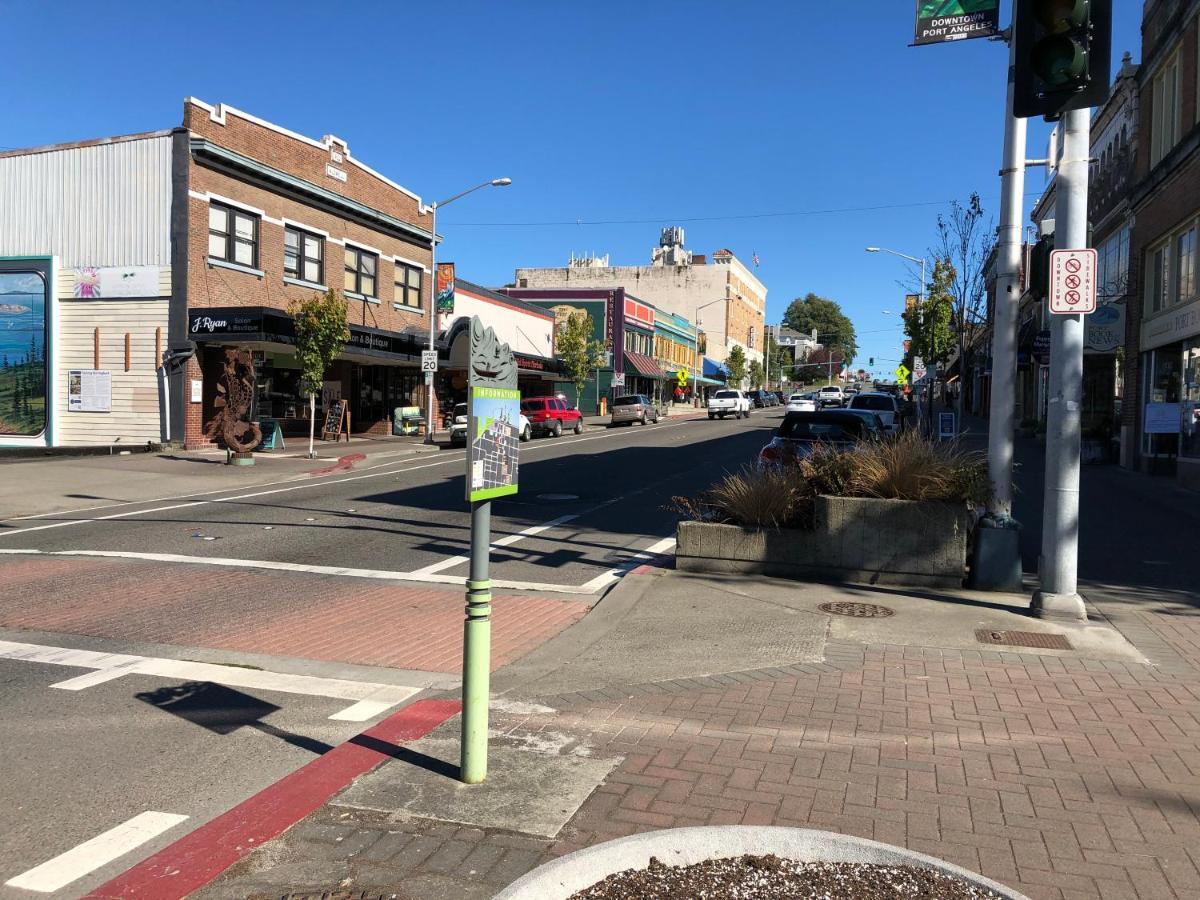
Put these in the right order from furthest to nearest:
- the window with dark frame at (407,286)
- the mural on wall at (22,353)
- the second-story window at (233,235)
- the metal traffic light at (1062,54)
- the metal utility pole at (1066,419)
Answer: the window with dark frame at (407,286), the mural on wall at (22,353), the second-story window at (233,235), the metal utility pole at (1066,419), the metal traffic light at (1062,54)

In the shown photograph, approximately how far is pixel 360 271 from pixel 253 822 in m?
31.1

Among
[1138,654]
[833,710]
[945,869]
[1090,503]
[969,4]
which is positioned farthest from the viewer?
[1090,503]

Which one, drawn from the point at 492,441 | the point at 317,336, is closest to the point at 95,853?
the point at 492,441

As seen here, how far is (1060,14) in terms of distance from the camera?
22.4 feet

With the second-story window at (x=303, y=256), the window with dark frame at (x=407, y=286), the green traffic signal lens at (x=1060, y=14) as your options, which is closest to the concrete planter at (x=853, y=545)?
the green traffic signal lens at (x=1060, y=14)

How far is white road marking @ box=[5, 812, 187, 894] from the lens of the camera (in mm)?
3635

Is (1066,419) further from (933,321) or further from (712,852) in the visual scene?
(933,321)

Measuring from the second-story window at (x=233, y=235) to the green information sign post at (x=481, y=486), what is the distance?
2463 cm

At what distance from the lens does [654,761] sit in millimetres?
4715

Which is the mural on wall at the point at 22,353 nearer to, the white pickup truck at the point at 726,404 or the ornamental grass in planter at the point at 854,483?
the ornamental grass in planter at the point at 854,483

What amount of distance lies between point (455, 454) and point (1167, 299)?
1817 centimetres

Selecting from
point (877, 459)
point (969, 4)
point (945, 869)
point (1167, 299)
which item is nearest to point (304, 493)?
point (877, 459)

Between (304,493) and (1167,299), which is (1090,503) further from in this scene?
(304,493)

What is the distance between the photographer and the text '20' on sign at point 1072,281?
743 cm
